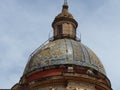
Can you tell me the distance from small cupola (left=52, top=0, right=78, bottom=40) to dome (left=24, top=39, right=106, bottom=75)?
177 centimetres

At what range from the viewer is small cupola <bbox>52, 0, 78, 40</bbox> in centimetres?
4987

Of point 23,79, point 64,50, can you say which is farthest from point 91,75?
point 23,79

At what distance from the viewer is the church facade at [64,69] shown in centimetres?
4322

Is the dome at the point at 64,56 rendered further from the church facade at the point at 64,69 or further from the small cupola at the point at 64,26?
the small cupola at the point at 64,26

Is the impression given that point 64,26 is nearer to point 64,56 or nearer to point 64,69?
point 64,56

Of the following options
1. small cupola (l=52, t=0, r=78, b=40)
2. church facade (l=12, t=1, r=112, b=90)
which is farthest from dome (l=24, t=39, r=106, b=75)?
small cupola (l=52, t=0, r=78, b=40)

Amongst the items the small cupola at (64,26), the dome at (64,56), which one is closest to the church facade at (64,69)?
the dome at (64,56)

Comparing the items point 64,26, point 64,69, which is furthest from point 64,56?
point 64,26

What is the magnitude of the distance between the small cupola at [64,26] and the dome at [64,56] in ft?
5.81

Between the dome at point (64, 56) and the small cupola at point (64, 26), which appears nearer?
the dome at point (64, 56)

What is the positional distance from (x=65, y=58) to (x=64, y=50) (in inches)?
45.3

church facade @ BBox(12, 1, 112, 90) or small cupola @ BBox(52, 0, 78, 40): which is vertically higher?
small cupola @ BBox(52, 0, 78, 40)

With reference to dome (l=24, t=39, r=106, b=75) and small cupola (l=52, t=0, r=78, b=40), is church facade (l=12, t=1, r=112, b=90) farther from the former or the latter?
small cupola (l=52, t=0, r=78, b=40)

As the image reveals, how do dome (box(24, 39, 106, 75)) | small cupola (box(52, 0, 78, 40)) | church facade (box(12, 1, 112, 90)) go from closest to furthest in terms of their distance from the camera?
church facade (box(12, 1, 112, 90)) → dome (box(24, 39, 106, 75)) → small cupola (box(52, 0, 78, 40))
